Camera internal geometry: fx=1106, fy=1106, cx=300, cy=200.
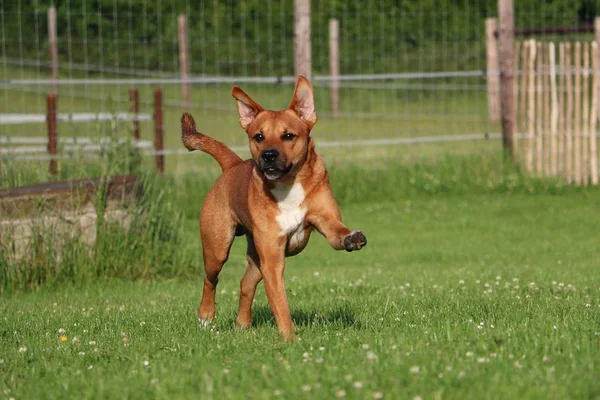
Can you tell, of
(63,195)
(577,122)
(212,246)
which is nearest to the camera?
(212,246)

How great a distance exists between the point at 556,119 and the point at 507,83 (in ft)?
3.14

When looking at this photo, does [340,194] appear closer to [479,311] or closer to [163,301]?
[163,301]

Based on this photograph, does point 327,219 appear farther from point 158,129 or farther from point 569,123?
point 569,123

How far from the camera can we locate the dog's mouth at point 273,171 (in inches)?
266

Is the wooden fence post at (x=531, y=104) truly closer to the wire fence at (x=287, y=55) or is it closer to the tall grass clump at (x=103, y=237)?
the wire fence at (x=287, y=55)

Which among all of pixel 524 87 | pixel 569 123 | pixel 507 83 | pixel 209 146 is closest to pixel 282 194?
pixel 209 146

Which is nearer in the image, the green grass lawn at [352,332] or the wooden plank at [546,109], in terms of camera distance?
the green grass lawn at [352,332]

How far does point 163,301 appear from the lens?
32.2 feet

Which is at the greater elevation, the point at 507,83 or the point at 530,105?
the point at 507,83

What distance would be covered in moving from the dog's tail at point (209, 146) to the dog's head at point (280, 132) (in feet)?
2.55

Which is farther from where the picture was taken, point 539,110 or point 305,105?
point 539,110

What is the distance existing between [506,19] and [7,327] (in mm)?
11754

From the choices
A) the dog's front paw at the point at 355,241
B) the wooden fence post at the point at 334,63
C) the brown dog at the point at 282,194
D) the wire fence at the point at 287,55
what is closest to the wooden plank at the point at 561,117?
the wooden fence post at the point at 334,63

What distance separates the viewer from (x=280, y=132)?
695cm
